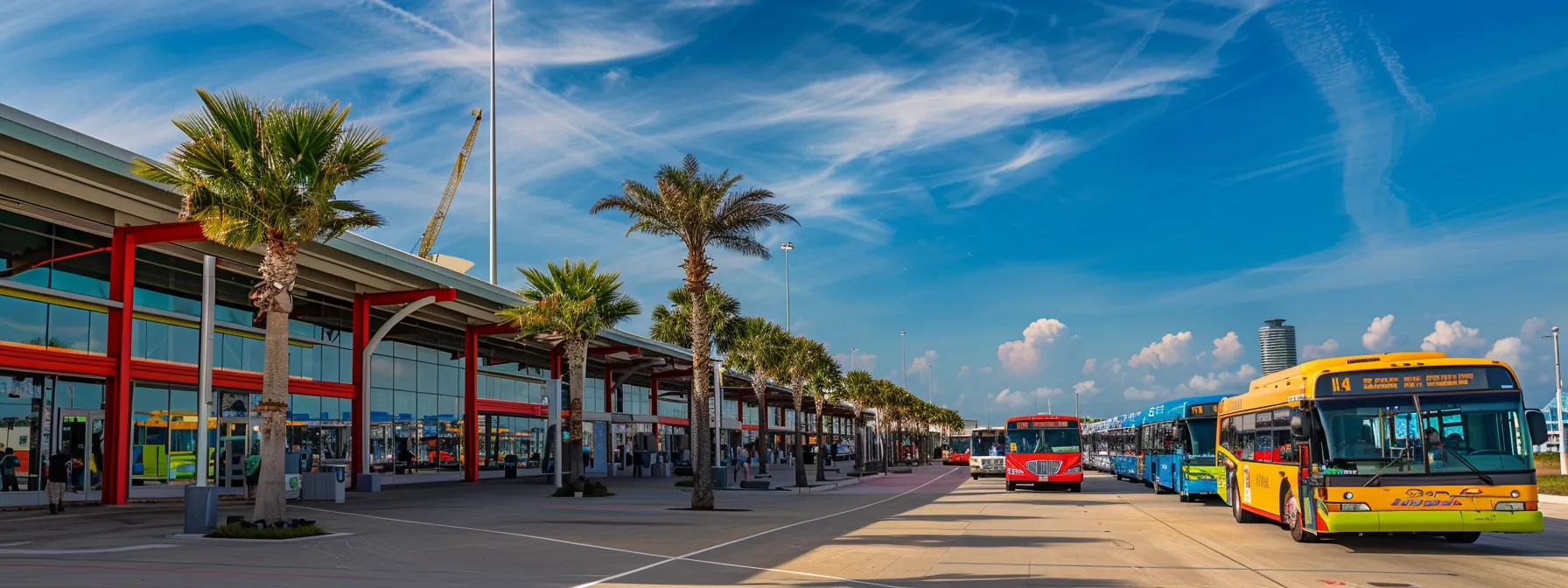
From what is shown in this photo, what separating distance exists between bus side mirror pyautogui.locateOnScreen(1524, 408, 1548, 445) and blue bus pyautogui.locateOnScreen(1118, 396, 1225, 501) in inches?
402

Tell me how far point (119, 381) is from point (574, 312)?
43.0 feet

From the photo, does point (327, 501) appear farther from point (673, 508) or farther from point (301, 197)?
point (301, 197)

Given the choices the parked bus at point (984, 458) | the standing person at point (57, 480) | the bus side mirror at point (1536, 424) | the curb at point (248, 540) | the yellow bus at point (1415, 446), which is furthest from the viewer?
the parked bus at point (984, 458)

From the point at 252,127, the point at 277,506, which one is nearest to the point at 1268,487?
the point at 277,506

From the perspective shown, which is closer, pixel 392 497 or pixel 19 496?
pixel 19 496

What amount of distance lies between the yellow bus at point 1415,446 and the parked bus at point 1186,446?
11.3m

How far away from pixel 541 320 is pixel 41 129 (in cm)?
1674

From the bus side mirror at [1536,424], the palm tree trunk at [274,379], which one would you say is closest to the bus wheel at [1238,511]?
the bus side mirror at [1536,424]

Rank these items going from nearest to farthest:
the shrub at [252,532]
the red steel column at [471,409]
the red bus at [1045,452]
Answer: the shrub at [252,532], the red bus at [1045,452], the red steel column at [471,409]

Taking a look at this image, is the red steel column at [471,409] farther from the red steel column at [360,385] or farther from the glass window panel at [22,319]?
the glass window panel at [22,319]

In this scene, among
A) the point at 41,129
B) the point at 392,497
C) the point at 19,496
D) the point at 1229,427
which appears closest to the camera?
the point at 41,129

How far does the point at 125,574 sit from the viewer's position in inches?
511

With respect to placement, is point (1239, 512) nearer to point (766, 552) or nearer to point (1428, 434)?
point (1428, 434)

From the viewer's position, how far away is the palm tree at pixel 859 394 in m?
77.6
